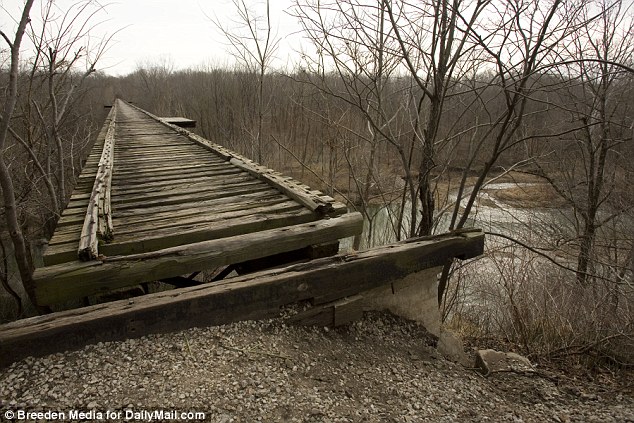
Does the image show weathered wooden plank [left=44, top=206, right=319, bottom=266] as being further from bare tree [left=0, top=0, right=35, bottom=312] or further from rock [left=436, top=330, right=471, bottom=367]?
rock [left=436, top=330, right=471, bottom=367]

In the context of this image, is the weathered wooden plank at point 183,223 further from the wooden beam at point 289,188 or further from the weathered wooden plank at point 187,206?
the weathered wooden plank at point 187,206

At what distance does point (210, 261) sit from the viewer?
2641 millimetres

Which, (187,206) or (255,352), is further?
(187,206)

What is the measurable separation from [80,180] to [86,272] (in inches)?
108

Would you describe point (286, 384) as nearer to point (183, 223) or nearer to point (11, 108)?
point (183, 223)

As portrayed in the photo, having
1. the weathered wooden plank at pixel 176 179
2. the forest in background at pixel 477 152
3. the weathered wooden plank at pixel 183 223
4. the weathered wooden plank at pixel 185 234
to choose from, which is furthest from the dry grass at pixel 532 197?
the weathered wooden plank at pixel 185 234

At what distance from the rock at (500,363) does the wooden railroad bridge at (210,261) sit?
1.77ft

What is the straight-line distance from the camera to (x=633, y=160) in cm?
870

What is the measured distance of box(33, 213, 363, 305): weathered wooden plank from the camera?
2.22 m

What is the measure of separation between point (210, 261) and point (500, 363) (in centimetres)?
228

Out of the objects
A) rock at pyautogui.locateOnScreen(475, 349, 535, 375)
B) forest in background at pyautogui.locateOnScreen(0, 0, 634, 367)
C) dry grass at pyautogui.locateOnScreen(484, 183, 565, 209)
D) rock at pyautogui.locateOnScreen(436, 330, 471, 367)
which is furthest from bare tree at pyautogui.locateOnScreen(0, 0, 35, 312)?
dry grass at pyautogui.locateOnScreen(484, 183, 565, 209)

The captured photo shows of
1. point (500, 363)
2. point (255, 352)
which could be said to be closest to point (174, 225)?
point (255, 352)

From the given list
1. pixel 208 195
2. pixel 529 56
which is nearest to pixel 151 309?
pixel 208 195

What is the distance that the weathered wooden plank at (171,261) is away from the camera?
7.27 feet
